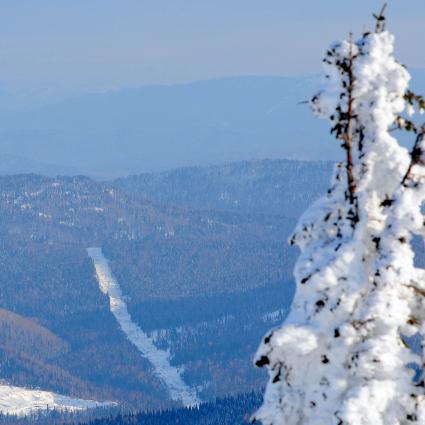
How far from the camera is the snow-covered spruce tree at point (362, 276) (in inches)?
973

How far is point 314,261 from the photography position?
2531 cm

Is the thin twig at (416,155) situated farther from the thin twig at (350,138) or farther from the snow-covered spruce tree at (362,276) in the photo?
the thin twig at (350,138)

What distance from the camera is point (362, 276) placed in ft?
82.8

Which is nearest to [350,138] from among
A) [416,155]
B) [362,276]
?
[416,155]

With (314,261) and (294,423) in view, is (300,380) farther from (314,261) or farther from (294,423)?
(314,261)

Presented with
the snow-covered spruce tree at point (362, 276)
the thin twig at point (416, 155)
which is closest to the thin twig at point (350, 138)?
the snow-covered spruce tree at point (362, 276)

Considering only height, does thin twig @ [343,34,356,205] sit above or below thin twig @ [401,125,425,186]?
above

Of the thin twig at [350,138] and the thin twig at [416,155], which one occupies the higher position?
the thin twig at [350,138]

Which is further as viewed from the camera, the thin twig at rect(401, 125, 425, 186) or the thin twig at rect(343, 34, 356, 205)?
the thin twig at rect(343, 34, 356, 205)

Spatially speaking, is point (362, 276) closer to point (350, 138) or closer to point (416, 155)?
point (416, 155)

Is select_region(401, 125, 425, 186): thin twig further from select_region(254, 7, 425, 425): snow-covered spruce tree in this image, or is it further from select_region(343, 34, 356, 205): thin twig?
select_region(343, 34, 356, 205): thin twig

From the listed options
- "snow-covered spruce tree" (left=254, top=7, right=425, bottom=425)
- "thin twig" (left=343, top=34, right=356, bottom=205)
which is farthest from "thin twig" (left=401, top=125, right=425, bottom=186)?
"thin twig" (left=343, top=34, right=356, bottom=205)

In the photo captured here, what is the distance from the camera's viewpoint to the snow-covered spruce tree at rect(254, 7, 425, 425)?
973 inches

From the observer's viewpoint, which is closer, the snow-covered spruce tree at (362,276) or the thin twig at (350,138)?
the snow-covered spruce tree at (362,276)
